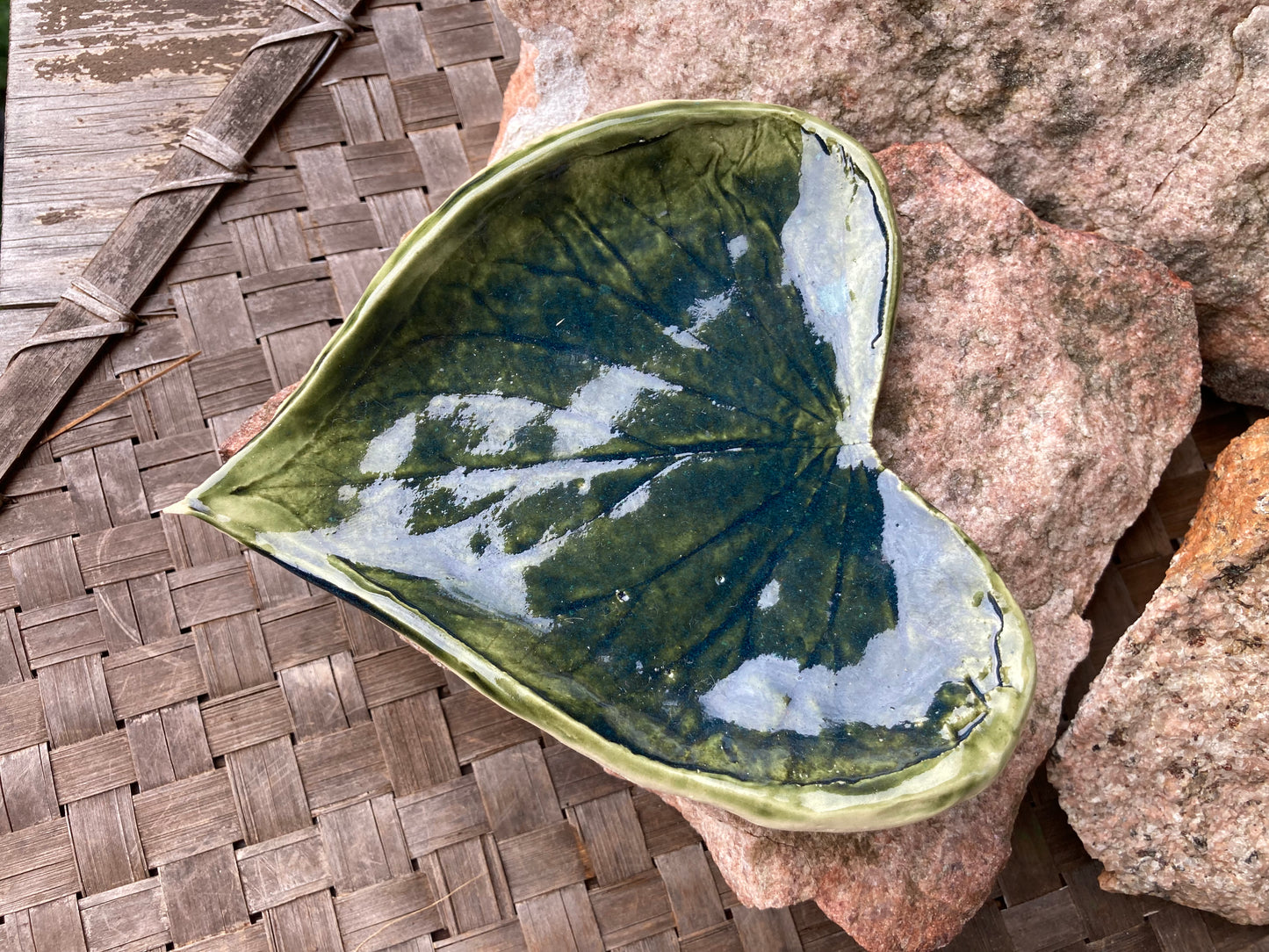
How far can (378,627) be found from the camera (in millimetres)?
1179

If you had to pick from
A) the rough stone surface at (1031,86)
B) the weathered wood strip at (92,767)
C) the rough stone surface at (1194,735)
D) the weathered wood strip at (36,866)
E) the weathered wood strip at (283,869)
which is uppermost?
the rough stone surface at (1031,86)

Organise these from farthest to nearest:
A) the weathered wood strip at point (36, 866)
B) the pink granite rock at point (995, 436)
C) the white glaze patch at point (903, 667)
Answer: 1. the weathered wood strip at point (36, 866)
2. the pink granite rock at point (995, 436)
3. the white glaze patch at point (903, 667)

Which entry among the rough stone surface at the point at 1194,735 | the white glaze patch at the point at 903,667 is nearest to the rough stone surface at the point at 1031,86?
the rough stone surface at the point at 1194,735

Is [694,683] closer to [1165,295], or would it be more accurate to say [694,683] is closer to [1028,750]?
[1028,750]

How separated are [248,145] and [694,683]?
2.78ft

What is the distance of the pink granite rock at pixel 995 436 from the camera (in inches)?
39.0

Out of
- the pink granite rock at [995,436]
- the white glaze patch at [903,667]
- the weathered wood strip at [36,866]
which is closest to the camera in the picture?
the white glaze patch at [903,667]

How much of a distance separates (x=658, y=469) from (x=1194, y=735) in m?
0.59

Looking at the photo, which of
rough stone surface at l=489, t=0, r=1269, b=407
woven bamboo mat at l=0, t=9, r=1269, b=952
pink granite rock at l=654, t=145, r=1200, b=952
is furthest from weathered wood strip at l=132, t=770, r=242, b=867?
rough stone surface at l=489, t=0, r=1269, b=407

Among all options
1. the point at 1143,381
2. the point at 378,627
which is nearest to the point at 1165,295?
the point at 1143,381

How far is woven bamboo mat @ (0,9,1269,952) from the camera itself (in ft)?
3.64

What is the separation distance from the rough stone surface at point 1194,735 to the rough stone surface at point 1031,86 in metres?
0.26

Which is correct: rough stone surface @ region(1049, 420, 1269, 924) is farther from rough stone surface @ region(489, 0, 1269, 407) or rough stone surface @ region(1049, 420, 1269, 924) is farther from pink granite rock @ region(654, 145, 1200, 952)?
rough stone surface @ region(489, 0, 1269, 407)

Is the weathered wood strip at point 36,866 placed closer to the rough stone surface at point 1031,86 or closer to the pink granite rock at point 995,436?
the pink granite rock at point 995,436
